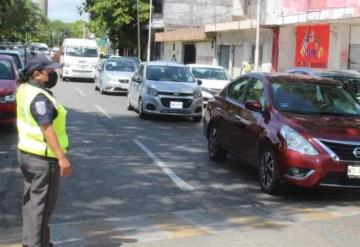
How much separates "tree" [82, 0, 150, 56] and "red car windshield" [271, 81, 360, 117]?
42308mm

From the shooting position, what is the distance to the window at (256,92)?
28.9 feet

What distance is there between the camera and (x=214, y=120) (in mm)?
10297

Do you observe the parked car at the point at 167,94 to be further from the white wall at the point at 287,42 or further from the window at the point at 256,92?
the white wall at the point at 287,42

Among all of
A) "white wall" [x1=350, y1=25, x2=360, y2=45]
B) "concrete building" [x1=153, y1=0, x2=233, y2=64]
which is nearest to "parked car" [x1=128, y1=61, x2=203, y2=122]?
"white wall" [x1=350, y1=25, x2=360, y2=45]

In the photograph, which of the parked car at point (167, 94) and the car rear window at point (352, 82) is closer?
the car rear window at point (352, 82)

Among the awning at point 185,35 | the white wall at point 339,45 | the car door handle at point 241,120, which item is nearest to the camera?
the car door handle at point 241,120

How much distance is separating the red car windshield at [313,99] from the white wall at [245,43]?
76.7 feet

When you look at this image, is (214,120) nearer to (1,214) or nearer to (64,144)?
(1,214)

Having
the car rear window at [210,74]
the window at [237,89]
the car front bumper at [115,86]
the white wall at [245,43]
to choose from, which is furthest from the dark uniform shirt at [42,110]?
the white wall at [245,43]

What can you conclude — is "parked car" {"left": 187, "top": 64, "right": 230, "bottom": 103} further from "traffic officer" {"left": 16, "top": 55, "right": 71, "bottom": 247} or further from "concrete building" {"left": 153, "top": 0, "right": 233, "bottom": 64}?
"concrete building" {"left": 153, "top": 0, "right": 233, "bottom": 64}

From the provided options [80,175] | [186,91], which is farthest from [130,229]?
[186,91]

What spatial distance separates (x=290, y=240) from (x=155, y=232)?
4.17 ft

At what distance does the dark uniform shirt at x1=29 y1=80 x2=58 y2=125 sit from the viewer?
15.2 feet

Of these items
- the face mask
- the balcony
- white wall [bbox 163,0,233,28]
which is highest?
white wall [bbox 163,0,233,28]
